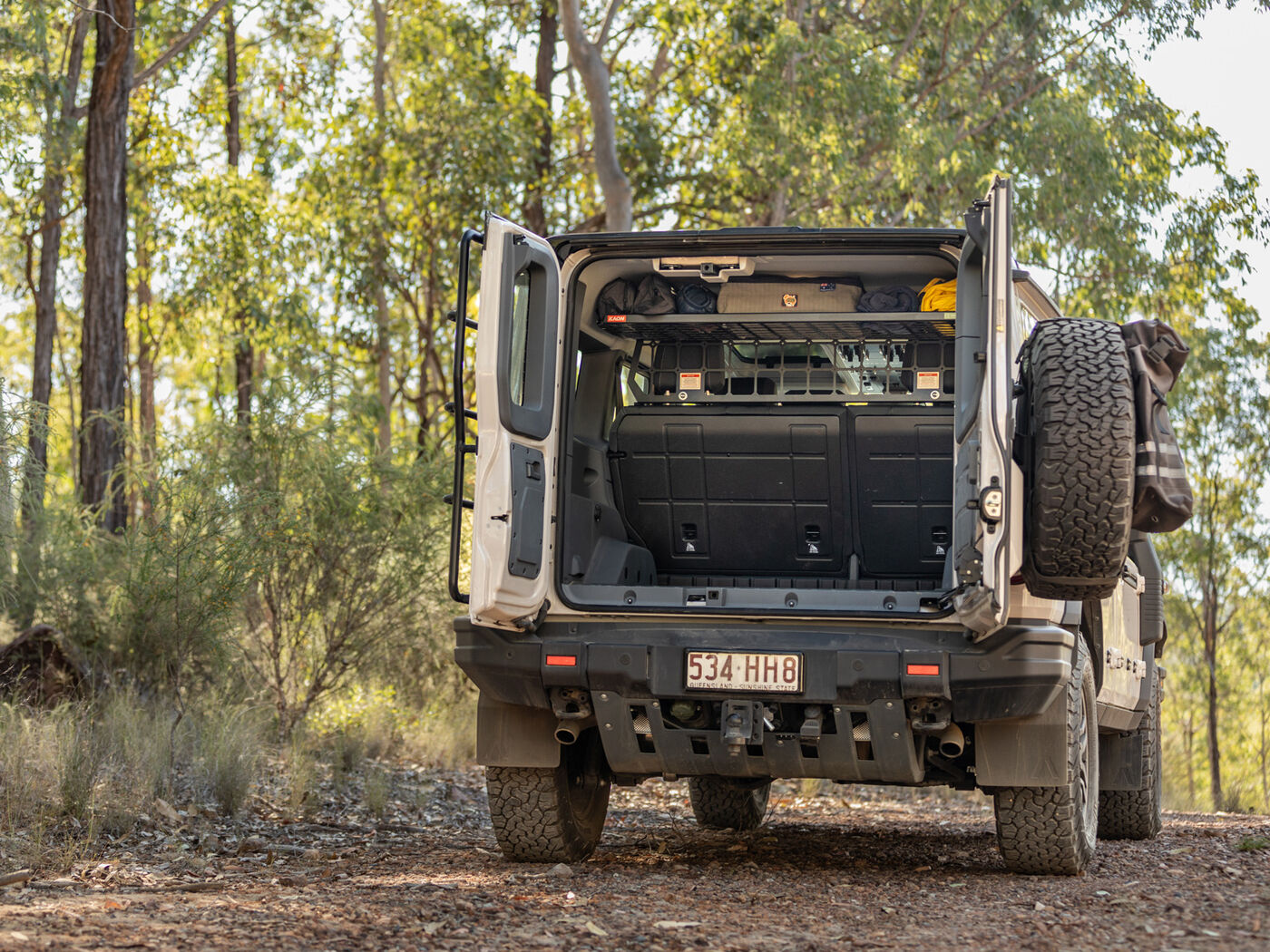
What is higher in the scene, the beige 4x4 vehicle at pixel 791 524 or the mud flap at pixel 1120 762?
the beige 4x4 vehicle at pixel 791 524

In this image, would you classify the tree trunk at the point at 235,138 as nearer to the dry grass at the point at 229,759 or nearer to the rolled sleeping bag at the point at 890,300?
the dry grass at the point at 229,759

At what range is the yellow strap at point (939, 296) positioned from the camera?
585cm

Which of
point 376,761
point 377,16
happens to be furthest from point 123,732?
point 377,16

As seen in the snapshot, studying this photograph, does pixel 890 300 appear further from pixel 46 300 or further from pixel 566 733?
pixel 46 300

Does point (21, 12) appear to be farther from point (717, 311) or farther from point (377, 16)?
point (717, 311)

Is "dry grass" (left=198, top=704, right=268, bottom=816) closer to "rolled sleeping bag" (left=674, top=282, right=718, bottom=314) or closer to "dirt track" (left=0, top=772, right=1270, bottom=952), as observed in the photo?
"dirt track" (left=0, top=772, right=1270, bottom=952)

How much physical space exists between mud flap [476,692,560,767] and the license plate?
0.72 meters

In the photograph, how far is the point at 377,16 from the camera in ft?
72.4

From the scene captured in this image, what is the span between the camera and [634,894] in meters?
5.13

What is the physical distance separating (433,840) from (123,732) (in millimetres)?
1837

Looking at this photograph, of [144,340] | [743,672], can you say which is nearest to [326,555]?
[743,672]

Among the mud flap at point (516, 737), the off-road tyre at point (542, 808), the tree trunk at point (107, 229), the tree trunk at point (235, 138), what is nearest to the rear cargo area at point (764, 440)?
the mud flap at point (516, 737)

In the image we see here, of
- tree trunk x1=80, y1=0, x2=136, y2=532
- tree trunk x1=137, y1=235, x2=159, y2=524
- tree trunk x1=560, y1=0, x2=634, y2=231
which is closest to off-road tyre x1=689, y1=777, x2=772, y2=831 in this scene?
tree trunk x1=80, y1=0, x2=136, y2=532

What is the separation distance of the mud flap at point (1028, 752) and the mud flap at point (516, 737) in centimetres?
162
